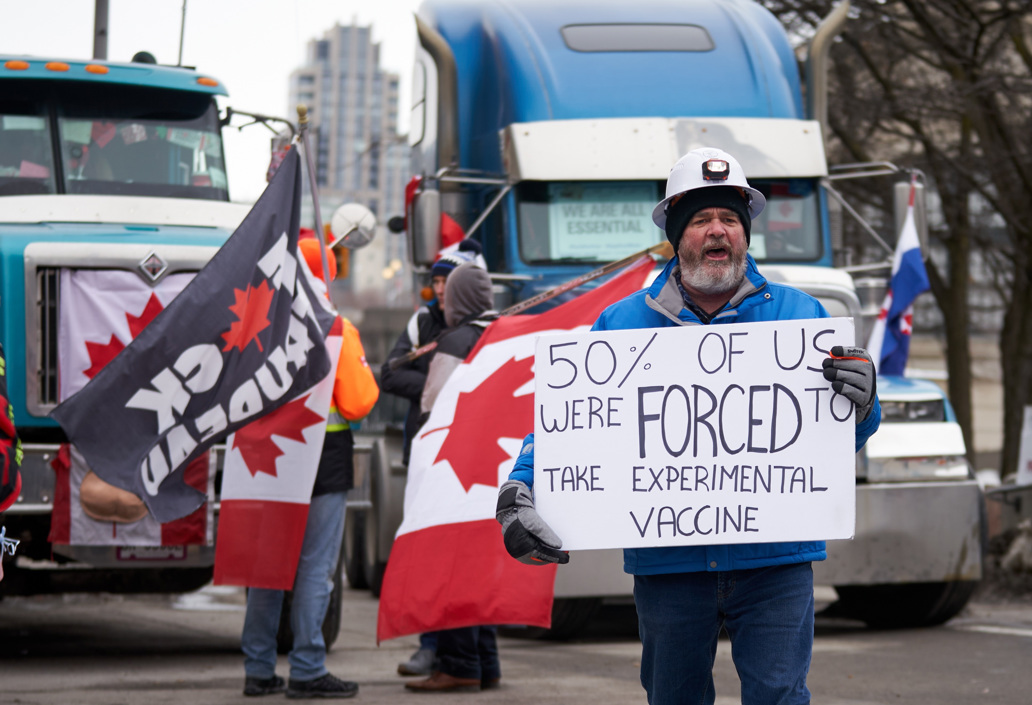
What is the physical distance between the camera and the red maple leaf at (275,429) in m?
7.30

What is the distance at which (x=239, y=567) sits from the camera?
733cm

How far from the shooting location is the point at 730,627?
3967 millimetres

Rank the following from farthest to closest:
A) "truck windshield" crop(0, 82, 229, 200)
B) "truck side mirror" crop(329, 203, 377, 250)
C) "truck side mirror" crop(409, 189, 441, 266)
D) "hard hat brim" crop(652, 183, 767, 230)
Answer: "truck side mirror" crop(409, 189, 441, 266) < "truck windshield" crop(0, 82, 229, 200) < "truck side mirror" crop(329, 203, 377, 250) < "hard hat brim" crop(652, 183, 767, 230)

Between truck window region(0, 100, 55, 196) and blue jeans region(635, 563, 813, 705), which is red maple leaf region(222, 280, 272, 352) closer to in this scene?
truck window region(0, 100, 55, 196)

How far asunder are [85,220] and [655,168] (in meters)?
3.61

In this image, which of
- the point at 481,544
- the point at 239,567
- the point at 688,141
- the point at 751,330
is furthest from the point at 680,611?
the point at 688,141

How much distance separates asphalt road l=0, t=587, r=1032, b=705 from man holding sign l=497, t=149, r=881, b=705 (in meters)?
3.13

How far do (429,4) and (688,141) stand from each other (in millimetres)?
2455

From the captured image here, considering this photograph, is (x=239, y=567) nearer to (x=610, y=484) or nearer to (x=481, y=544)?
(x=481, y=544)

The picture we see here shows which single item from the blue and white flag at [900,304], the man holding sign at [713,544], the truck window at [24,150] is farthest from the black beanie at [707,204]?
the blue and white flag at [900,304]

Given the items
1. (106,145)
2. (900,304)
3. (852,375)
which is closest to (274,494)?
(106,145)

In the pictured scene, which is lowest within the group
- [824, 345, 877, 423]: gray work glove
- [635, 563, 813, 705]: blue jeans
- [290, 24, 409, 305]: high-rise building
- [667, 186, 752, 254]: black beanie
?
[635, 563, 813, 705]: blue jeans

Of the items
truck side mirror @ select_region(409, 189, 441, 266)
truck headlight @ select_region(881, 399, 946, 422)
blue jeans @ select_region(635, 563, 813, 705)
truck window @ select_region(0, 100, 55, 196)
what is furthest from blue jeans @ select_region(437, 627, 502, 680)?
truck window @ select_region(0, 100, 55, 196)

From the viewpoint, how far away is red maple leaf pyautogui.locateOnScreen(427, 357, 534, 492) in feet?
22.9
